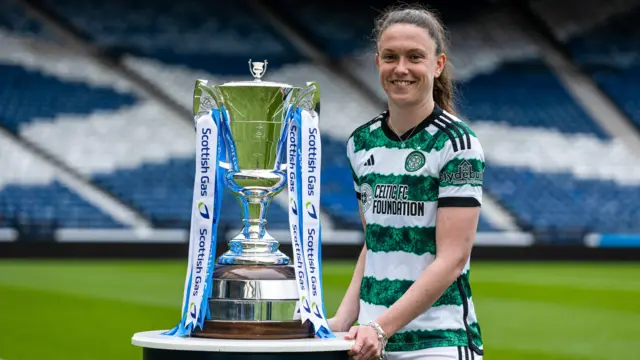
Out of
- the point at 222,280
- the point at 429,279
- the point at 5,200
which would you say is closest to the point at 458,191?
the point at 429,279

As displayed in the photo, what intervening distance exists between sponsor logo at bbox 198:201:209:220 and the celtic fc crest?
457 millimetres

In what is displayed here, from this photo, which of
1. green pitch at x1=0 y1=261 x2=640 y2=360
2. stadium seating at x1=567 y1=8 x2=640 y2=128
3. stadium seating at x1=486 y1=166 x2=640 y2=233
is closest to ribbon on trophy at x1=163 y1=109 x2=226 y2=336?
green pitch at x1=0 y1=261 x2=640 y2=360

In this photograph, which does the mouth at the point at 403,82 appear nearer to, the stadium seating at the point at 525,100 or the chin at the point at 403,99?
the chin at the point at 403,99

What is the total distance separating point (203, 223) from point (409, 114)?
53cm

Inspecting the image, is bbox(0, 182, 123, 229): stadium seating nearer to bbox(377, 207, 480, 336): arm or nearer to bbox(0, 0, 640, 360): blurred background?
bbox(0, 0, 640, 360): blurred background

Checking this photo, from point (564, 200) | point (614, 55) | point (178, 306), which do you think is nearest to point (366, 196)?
point (178, 306)

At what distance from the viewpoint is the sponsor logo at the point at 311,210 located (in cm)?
241

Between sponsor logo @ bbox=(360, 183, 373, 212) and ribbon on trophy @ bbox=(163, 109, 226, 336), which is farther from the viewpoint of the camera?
sponsor logo @ bbox=(360, 183, 373, 212)

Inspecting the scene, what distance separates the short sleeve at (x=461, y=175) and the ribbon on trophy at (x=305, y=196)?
284 millimetres

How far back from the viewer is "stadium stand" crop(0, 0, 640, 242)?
15.6 m

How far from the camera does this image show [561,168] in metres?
16.6

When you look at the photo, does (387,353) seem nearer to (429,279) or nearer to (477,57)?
(429,279)

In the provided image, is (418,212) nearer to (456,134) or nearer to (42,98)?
(456,134)

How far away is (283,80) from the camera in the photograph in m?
16.9
